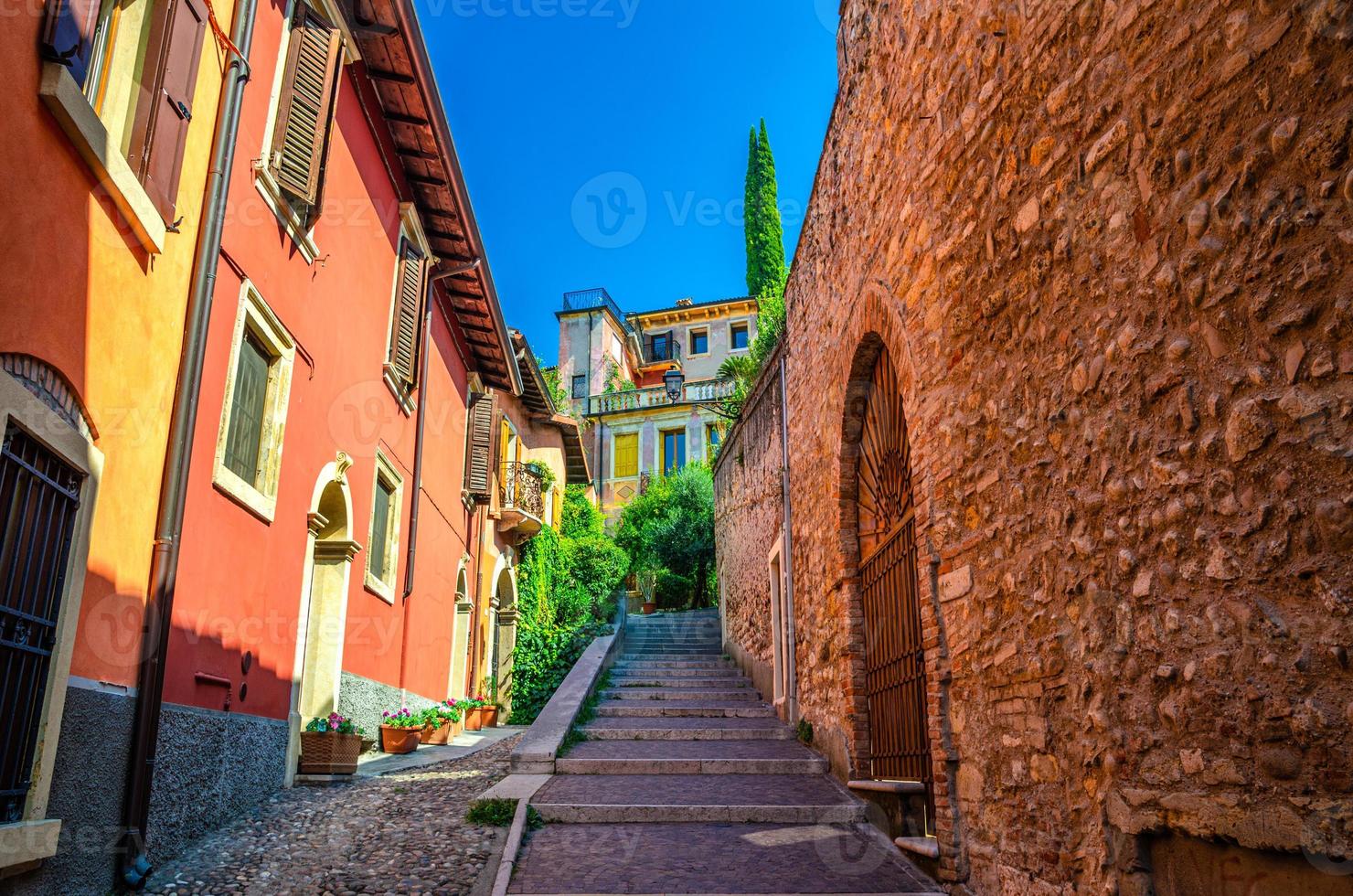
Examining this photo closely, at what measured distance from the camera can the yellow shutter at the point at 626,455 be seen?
3203 cm

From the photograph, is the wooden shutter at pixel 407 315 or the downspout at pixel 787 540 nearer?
the downspout at pixel 787 540

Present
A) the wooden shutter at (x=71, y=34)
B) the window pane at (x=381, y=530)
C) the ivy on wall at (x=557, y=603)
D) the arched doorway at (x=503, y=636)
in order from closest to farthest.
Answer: the wooden shutter at (x=71, y=34), the window pane at (x=381, y=530), the ivy on wall at (x=557, y=603), the arched doorway at (x=503, y=636)

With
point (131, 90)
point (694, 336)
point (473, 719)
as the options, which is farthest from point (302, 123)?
point (694, 336)

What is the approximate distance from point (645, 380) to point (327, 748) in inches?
1231

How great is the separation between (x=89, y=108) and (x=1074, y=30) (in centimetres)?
426

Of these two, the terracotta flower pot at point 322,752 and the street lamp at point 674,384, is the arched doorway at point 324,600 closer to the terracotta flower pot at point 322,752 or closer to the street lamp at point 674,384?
the terracotta flower pot at point 322,752

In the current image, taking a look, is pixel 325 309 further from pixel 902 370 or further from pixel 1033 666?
pixel 1033 666

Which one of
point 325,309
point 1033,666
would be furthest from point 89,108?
point 1033,666

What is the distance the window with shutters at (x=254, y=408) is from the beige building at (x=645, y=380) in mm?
21363

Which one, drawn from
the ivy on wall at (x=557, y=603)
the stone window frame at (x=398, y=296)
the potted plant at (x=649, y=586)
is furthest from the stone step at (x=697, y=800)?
the potted plant at (x=649, y=586)

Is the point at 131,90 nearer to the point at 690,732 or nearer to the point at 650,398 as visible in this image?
the point at 690,732

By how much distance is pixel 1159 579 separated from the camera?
2.75 meters

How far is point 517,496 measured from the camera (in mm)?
16000

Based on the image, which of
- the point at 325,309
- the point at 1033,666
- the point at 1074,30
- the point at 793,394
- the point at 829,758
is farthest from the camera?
the point at 793,394
